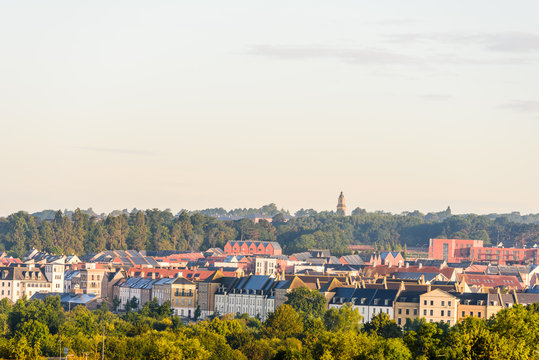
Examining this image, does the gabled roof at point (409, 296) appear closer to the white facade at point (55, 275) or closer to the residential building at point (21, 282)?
the residential building at point (21, 282)

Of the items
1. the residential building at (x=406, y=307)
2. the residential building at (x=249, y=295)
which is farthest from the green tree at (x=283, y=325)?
the residential building at (x=249, y=295)

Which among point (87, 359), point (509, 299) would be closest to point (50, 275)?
point (509, 299)

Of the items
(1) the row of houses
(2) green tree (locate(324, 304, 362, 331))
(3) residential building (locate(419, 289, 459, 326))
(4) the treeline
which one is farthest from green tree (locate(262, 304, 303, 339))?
(3) residential building (locate(419, 289, 459, 326))

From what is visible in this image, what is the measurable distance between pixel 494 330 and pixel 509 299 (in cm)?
5268

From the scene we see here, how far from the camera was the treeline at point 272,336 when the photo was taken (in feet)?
220

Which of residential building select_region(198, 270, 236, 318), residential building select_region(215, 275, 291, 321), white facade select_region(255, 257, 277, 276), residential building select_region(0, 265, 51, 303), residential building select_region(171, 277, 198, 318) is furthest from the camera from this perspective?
white facade select_region(255, 257, 277, 276)

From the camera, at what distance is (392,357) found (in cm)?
6625

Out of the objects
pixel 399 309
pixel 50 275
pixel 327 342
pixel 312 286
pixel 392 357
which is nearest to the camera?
pixel 392 357

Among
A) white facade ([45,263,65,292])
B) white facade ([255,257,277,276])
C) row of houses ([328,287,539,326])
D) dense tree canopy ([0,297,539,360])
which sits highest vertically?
white facade ([255,257,277,276])

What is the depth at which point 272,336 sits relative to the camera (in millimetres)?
96812

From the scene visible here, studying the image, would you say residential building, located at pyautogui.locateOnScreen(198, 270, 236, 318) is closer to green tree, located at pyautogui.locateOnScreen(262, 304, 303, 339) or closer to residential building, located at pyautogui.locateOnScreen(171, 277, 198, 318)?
residential building, located at pyautogui.locateOnScreen(171, 277, 198, 318)

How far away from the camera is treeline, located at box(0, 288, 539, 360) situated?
220 feet

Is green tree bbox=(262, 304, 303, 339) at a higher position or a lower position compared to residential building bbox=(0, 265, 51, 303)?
lower

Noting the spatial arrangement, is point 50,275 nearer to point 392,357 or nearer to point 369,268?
point 369,268
